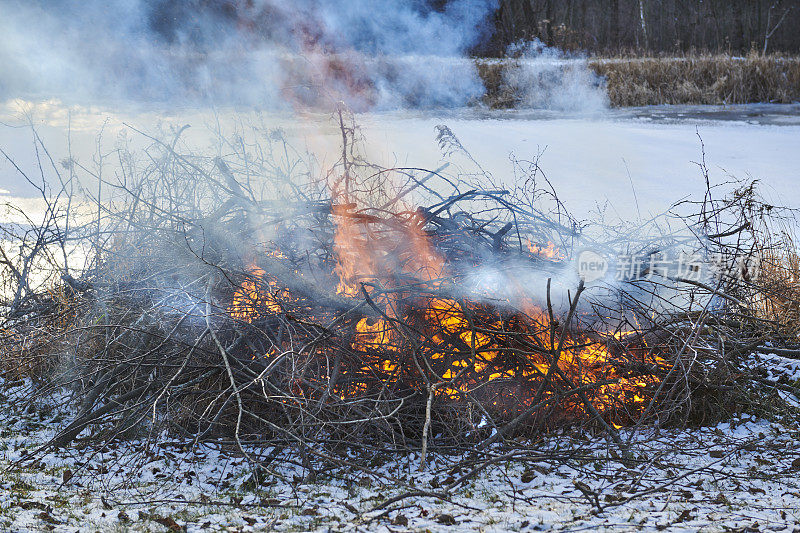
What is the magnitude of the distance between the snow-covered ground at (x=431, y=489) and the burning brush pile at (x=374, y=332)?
147mm

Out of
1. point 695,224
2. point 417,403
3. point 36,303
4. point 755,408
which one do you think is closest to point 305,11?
point 36,303

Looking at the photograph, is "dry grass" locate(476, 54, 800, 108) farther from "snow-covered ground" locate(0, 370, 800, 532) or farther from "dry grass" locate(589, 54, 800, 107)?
"snow-covered ground" locate(0, 370, 800, 532)

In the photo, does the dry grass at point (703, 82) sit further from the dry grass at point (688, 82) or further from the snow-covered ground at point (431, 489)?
the snow-covered ground at point (431, 489)

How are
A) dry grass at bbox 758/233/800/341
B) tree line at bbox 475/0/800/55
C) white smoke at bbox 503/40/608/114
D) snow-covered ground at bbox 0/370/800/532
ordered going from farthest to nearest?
1. tree line at bbox 475/0/800/55
2. white smoke at bbox 503/40/608/114
3. dry grass at bbox 758/233/800/341
4. snow-covered ground at bbox 0/370/800/532

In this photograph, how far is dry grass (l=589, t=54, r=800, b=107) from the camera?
11.7m

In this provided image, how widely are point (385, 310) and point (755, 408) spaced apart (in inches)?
83.5

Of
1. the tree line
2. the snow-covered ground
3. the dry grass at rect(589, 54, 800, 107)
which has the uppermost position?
the tree line

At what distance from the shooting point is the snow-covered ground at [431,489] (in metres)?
2.47

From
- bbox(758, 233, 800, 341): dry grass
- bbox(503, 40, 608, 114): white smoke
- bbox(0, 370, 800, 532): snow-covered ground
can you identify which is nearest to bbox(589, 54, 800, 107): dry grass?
Result: bbox(503, 40, 608, 114): white smoke

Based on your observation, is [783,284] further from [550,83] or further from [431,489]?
[550,83]

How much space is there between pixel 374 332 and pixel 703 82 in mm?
11043

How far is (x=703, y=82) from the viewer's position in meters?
12.1

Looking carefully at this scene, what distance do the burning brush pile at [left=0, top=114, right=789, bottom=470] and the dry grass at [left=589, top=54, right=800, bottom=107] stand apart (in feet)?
26.7

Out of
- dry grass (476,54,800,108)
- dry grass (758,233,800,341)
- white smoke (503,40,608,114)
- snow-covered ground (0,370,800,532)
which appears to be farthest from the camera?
dry grass (476,54,800,108)
